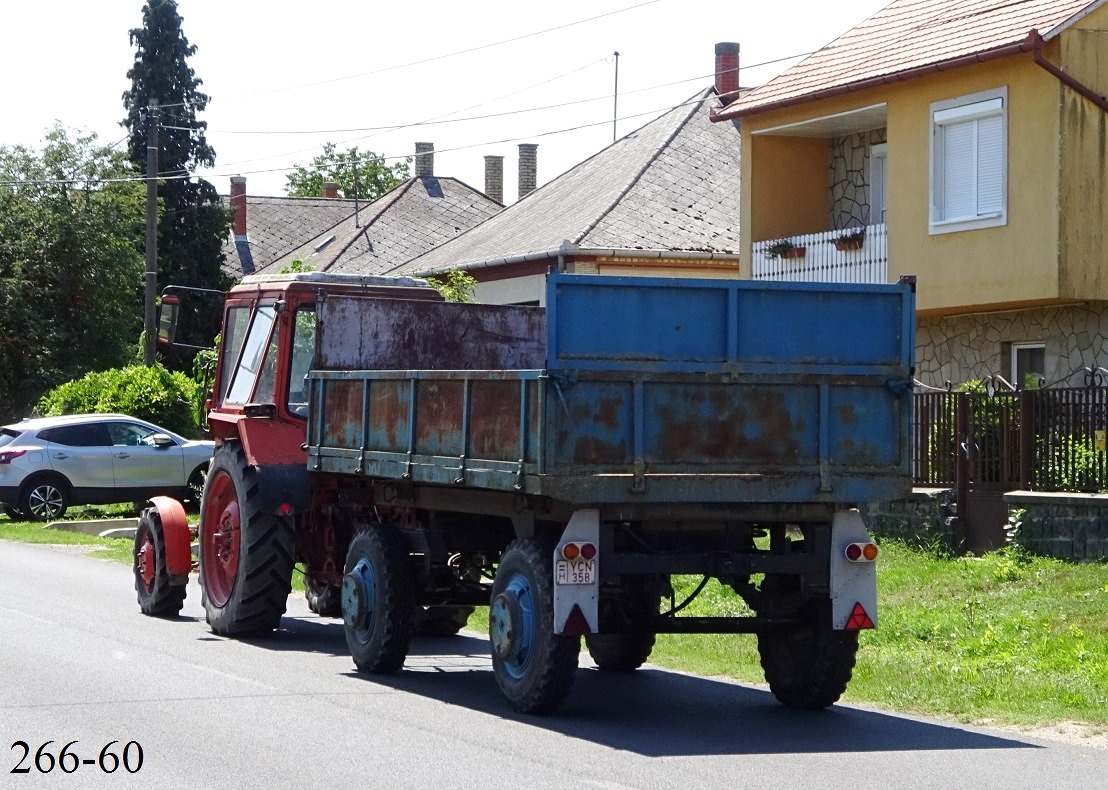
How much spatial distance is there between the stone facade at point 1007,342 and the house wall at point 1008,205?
0.68 metres

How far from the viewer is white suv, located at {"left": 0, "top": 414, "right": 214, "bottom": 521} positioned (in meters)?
29.5

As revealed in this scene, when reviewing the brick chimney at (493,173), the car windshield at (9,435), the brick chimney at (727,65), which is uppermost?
the brick chimney at (493,173)

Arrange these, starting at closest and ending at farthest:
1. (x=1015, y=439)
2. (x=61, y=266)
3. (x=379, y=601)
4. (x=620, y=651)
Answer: (x=379, y=601) → (x=620, y=651) → (x=1015, y=439) → (x=61, y=266)

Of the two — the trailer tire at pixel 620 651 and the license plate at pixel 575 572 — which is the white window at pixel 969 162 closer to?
the trailer tire at pixel 620 651

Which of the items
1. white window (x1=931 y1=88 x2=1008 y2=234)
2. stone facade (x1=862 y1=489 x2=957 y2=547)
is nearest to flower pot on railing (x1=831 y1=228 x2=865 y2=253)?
white window (x1=931 y1=88 x2=1008 y2=234)

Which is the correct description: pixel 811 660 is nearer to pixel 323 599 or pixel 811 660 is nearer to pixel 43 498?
pixel 323 599

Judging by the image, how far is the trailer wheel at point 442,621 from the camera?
48.0ft

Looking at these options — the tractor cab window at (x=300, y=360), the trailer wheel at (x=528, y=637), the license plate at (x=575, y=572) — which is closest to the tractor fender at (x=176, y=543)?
the tractor cab window at (x=300, y=360)

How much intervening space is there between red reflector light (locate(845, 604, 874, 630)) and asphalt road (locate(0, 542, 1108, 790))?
23.8 inches

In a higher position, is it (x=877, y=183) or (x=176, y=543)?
(x=877, y=183)

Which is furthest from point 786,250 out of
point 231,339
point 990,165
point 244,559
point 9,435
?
point 244,559

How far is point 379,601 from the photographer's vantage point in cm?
1202

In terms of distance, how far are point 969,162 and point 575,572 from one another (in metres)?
13.7

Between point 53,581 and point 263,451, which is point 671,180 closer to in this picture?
point 53,581
